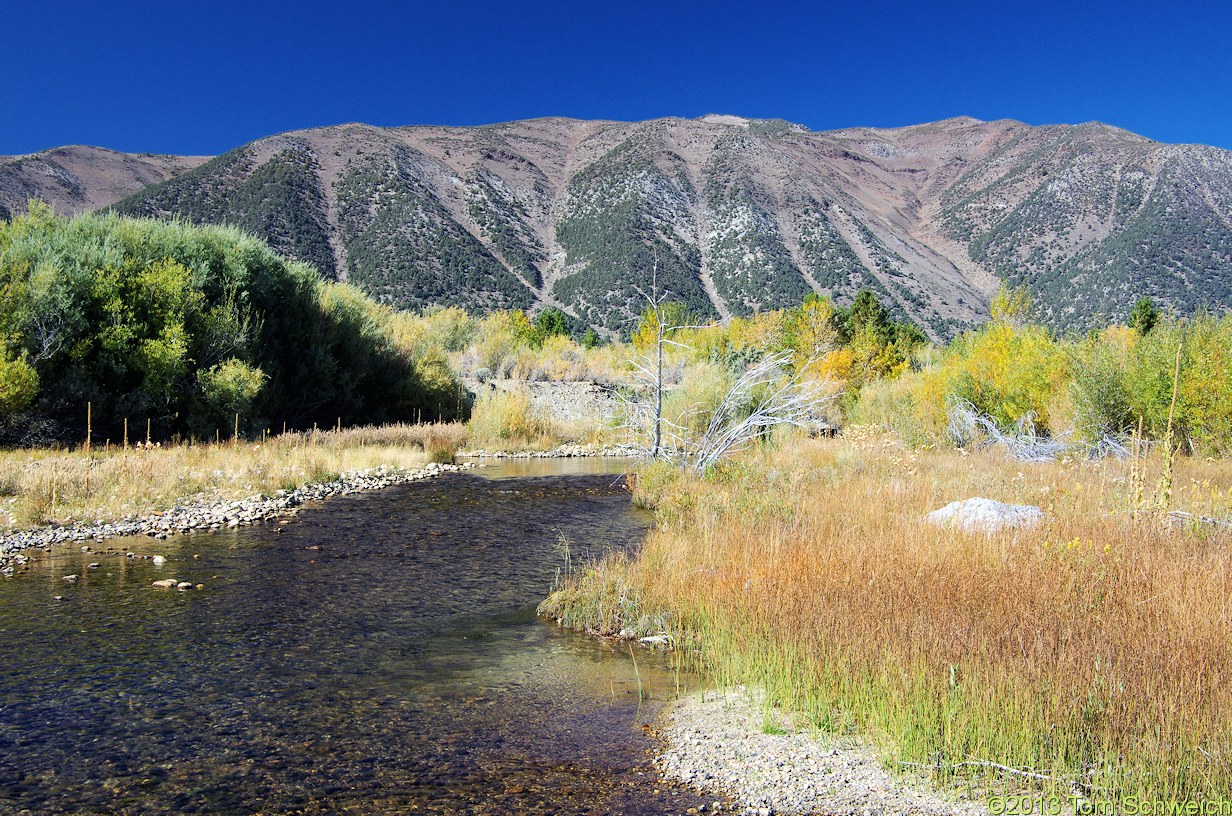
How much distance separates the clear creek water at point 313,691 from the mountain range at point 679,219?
5510 cm

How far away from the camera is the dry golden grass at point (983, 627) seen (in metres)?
3.92

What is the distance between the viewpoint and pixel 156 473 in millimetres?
13805

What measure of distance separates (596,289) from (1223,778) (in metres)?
68.6

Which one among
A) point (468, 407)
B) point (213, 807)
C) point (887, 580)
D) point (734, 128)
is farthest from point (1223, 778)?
point (734, 128)

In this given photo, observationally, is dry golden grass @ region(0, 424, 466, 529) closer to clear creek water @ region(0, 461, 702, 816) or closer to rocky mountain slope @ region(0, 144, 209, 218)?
clear creek water @ region(0, 461, 702, 816)

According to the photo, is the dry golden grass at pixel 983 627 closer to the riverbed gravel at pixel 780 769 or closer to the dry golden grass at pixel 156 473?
the riverbed gravel at pixel 780 769

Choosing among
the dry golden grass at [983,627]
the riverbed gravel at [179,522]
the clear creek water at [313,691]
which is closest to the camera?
the dry golden grass at [983,627]

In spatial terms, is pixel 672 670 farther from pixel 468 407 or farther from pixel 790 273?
pixel 790 273

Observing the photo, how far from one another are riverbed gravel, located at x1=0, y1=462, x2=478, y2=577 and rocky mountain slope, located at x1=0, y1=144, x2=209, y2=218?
308 feet

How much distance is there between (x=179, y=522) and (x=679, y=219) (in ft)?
252

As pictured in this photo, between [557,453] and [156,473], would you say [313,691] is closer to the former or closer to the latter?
[156,473]

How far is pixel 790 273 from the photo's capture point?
73.6 m

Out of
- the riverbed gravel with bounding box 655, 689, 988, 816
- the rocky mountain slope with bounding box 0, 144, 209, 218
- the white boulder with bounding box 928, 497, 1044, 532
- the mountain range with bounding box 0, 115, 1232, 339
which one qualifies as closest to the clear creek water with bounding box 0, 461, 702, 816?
the riverbed gravel with bounding box 655, 689, 988, 816

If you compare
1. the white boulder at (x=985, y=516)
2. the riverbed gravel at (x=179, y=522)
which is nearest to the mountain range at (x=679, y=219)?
the riverbed gravel at (x=179, y=522)
